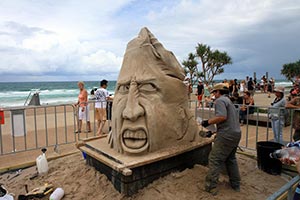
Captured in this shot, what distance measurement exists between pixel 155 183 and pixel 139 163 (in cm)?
53

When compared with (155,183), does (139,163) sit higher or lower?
higher

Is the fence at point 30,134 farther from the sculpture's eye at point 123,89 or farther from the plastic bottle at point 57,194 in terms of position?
the sculpture's eye at point 123,89

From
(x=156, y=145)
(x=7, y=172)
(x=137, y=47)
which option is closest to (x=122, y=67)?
(x=137, y=47)

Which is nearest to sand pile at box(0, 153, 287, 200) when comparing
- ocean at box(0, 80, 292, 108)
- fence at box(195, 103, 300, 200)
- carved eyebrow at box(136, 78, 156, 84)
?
fence at box(195, 103, 300, 200)

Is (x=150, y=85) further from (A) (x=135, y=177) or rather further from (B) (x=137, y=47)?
(A) (x=135, y=177)

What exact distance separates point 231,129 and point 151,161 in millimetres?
1233

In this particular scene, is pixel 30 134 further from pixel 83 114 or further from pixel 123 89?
pixel 123 89

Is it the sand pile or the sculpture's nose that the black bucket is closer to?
the sand pile

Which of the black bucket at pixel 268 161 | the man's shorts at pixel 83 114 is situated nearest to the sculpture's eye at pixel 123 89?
the black bucket at pixel 268 161

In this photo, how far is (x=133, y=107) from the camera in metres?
3.70

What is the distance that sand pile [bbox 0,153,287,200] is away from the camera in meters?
3.50

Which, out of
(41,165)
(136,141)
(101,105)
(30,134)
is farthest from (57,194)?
(30,134)

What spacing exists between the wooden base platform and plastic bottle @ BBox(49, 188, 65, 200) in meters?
0.67

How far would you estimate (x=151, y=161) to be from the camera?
3.47m
